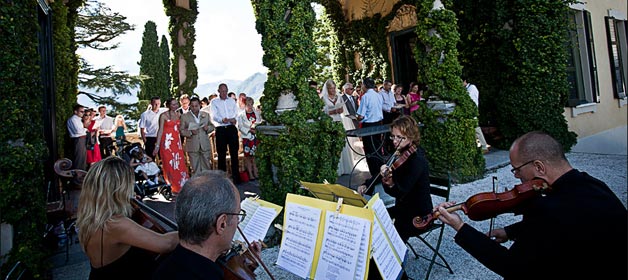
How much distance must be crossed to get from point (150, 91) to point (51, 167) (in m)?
17.8

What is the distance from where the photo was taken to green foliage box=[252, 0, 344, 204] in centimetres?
456

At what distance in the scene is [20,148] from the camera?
2982mm

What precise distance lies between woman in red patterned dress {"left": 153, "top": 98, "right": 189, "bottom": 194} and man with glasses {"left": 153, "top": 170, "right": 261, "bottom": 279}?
Answer: 17.8 feet

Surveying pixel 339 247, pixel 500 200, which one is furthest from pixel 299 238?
pixel 500 200

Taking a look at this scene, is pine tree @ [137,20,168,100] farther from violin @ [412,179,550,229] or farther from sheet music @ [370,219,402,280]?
violin @ [412,179,550,229]

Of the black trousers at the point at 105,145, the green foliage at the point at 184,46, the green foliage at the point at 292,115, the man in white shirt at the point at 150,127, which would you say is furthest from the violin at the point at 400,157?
the green foliage at the point at 184,46

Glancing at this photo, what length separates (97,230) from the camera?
2096mm

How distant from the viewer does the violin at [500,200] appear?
204 cm

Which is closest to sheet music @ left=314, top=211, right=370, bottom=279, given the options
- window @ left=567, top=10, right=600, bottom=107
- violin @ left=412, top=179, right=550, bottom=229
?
violin @ left=412, top=179, right=550, bottom=229

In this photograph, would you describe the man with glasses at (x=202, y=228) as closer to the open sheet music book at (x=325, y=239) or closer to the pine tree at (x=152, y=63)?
the open sheet music book at (x=325, y=239)

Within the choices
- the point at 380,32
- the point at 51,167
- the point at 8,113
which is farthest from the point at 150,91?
the point at 8,113

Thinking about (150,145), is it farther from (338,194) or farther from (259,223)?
(338,194)

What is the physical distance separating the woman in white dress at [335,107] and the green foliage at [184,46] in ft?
28.3

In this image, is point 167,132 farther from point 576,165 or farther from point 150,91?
point 150,91
